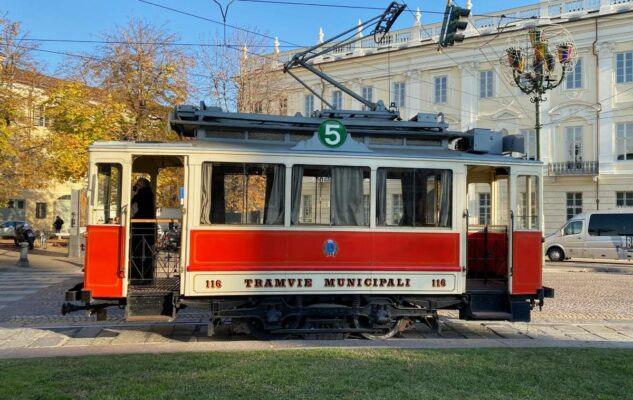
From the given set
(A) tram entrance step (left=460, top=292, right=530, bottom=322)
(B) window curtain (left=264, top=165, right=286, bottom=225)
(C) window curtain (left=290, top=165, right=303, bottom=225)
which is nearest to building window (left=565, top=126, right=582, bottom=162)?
(A) tram entrance step (left=460, top=292, right=530, bottom=322)

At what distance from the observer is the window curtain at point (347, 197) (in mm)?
8727

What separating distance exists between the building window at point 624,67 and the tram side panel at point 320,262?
33345 millimetres

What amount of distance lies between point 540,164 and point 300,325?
4.63 m

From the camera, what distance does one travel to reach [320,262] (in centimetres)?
858

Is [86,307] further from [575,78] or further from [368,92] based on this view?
[368,92]

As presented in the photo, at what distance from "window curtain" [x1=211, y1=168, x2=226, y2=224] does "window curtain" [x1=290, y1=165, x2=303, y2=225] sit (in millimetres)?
1010

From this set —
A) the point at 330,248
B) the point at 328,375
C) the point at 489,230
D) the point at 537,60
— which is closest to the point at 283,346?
the point at 330,248

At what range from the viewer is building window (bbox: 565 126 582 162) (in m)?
38.3

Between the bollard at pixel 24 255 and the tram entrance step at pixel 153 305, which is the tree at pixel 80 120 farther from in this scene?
the tram entrance step at pixel 153 305

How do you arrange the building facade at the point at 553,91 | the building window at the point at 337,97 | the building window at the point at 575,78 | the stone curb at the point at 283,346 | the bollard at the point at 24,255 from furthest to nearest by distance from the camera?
the building window at the point at 337,97
the building window at the point at 575,78
the building facade at the point at 553,91
the bollard at the point at 24,255
the stone curb at the point at 283,346

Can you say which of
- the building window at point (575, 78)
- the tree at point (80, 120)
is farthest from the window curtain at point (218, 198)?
the building window at point (575, 78)

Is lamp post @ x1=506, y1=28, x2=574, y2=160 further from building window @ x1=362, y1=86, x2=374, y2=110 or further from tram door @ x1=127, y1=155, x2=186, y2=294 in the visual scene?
building window @ x1=362, y1=86, x2=374, y2=110

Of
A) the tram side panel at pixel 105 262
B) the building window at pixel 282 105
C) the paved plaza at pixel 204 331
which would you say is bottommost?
the paved plaza at pixel 204 331

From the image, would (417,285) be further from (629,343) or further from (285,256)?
(629,343)
